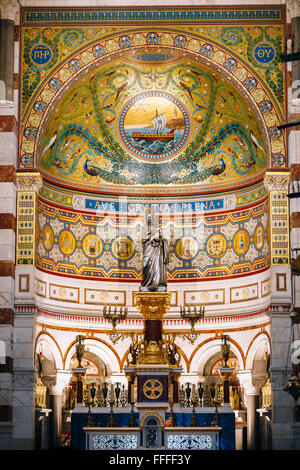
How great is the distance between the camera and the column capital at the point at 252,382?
28.1 meters

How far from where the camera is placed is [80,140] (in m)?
29.7

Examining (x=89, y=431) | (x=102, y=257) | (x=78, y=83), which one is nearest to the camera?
(x=89, y=431)

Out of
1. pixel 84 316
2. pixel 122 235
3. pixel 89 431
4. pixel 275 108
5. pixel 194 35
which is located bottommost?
pixel 89 431

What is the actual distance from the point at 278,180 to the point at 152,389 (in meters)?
6.30

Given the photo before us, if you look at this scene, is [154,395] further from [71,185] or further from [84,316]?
[71,185]

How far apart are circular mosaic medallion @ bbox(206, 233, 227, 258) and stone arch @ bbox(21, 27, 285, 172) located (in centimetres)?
381

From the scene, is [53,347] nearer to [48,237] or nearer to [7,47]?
[48,237]

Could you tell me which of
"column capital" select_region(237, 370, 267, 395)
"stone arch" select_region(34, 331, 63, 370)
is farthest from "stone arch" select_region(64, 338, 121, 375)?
"column capital" select_region(237, 370, 267, 395)

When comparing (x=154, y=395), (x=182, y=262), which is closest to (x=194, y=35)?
(x=182, y=262)

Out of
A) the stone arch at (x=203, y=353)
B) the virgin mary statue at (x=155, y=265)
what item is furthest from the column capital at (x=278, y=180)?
the stone arch at (x=203, y=353)

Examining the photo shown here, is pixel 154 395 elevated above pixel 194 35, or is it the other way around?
pixel 194 35

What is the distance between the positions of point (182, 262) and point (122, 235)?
1.86 m

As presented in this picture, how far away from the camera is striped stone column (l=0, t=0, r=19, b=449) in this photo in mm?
25422

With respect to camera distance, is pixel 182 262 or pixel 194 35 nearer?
pixel 194 35
